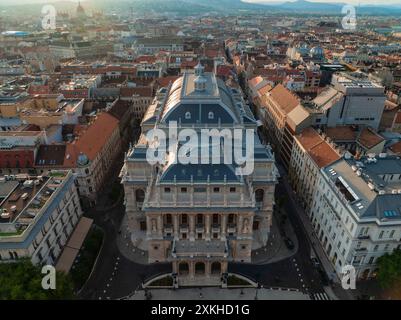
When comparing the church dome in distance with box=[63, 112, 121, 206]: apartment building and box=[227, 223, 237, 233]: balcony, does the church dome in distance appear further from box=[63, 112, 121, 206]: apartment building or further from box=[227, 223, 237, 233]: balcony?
box=[227, 223, 237, 233]: balcony

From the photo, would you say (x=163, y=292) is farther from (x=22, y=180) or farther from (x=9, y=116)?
(x=9, y=116)

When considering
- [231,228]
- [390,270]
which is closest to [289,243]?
[231,228]

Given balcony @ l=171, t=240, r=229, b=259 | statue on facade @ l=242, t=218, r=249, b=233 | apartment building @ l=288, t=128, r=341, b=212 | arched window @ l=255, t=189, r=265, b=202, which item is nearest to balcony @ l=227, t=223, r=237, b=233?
statue on facade @ l=242, t=218, r=249, b=233

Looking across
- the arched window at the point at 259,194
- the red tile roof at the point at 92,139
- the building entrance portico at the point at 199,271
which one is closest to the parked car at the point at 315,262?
the arched window at the point at 259,194

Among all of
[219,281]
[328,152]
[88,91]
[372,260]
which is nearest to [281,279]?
[219,281]

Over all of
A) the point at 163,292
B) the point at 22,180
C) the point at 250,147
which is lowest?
the point at 163,292

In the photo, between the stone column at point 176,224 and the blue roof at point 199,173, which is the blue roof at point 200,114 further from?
the stone column at point 176,224

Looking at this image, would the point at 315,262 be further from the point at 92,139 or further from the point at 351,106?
the point at 92,139
